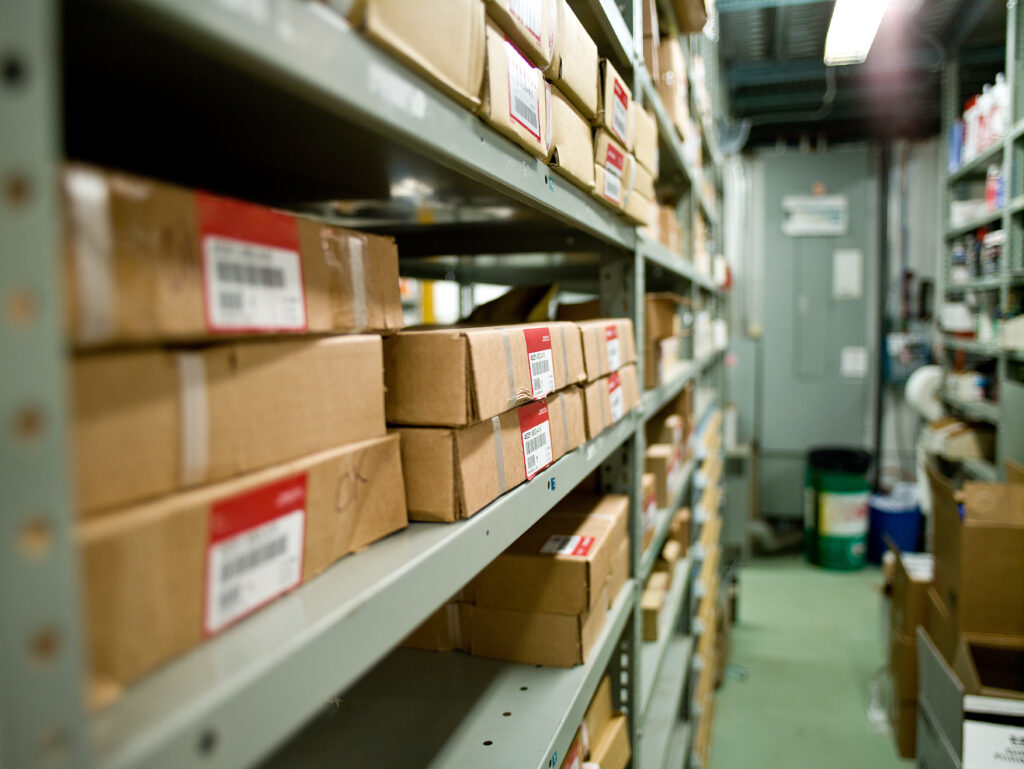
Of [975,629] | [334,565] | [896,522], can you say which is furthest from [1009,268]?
[334,565]

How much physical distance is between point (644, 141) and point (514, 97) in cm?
72

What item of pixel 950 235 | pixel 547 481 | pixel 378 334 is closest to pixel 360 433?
pixel 378 334

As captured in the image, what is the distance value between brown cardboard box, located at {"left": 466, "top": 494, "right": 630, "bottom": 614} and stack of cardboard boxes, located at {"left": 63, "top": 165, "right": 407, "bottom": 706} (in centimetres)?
52

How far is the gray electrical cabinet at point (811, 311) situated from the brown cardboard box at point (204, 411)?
16.9 feet

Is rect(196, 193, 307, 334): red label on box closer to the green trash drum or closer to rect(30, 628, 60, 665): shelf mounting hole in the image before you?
rect(30, 628, 60, 665): shelf mounting hole

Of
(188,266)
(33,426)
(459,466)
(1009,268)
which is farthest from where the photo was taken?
(1009,268)

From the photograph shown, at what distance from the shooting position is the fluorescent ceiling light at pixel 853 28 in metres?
1.94

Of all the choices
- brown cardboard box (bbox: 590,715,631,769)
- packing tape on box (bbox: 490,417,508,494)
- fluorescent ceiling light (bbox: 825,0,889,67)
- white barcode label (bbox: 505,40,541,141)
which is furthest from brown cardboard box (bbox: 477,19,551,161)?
fluorescent ceiling light (bbox: 825,0,889,67)

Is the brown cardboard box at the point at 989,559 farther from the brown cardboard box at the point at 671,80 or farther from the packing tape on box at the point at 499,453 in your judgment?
the packing tape on box at the point at 499,453

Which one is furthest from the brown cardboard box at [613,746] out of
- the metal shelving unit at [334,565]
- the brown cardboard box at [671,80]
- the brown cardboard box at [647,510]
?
the brown cardboard box at [671,80]

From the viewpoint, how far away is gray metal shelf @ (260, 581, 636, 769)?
0.88m

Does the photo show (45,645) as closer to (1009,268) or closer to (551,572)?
(551,572)

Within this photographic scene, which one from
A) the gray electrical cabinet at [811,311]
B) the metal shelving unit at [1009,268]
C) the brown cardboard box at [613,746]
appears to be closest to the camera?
the brown cardboard box at [613,746]

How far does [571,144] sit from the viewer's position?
2.96 ft
